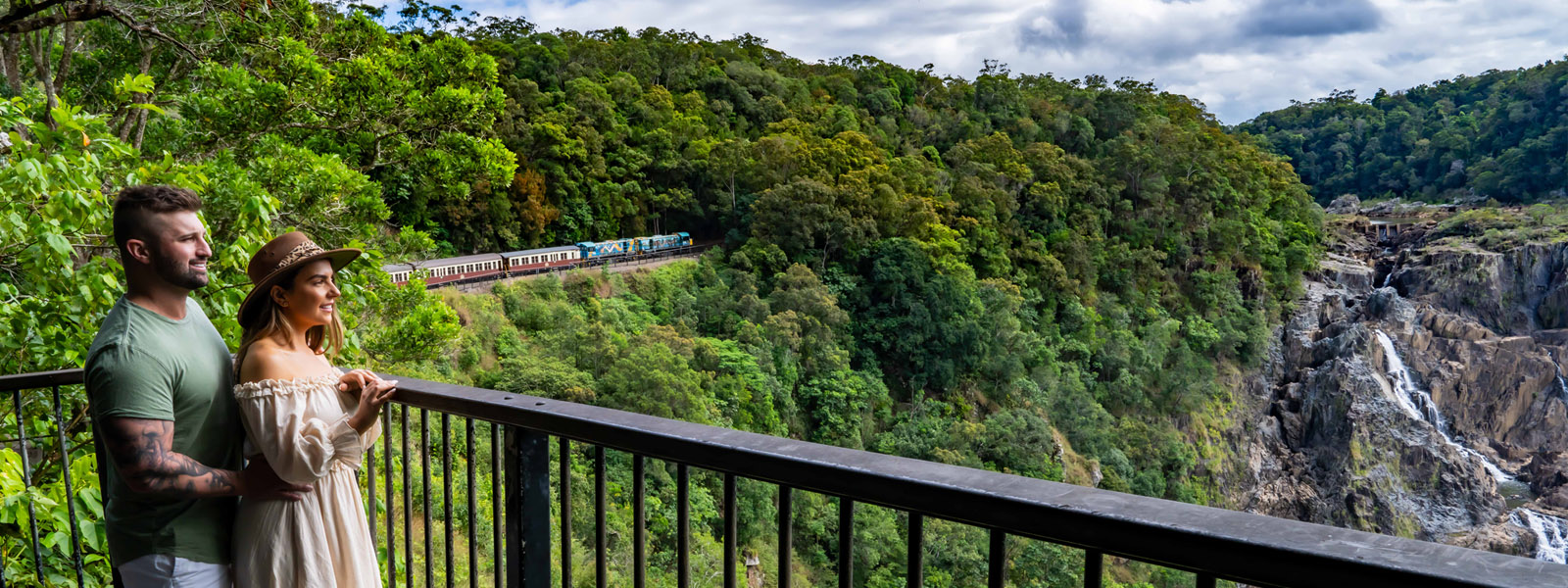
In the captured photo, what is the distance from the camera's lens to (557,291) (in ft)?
63.0

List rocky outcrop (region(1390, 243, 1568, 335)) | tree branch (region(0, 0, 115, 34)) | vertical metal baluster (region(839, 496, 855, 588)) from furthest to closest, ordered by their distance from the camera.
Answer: rocky outcrop (region(1390, 243, 1568, 335)) → tree branch (region(0, 0, 115, 34)) → vertical metal baluster (region(839, 496, 855, 588))

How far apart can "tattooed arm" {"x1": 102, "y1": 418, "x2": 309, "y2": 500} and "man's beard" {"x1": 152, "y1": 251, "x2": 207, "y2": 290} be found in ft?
0.72

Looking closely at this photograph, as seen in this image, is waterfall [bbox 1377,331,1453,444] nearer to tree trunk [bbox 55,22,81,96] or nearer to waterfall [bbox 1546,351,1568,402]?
waterfall [bbox 1546,351,1568,402]

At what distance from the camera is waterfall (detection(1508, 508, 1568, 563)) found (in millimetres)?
20359

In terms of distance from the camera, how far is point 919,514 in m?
0.89

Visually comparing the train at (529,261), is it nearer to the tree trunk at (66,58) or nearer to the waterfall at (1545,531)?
the tree trunk at (66,58)

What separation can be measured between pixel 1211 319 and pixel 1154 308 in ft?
5.83

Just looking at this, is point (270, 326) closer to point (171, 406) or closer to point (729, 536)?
point (171, 406)

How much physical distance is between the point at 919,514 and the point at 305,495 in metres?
1.04

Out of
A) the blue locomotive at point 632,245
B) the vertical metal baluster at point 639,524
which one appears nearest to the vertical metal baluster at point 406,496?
the vertical metal baluster at point 639,524

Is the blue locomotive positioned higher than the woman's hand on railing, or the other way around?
the woman's hand on railing

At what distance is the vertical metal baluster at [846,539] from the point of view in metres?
0.95

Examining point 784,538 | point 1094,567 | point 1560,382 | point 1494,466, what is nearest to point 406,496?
point 784,538

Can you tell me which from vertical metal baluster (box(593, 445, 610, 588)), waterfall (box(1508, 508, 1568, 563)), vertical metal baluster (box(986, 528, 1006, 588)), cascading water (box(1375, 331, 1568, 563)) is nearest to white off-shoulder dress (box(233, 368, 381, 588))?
vertical metal baluster (box(593, 445, 610, 588))
